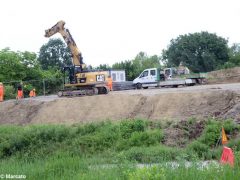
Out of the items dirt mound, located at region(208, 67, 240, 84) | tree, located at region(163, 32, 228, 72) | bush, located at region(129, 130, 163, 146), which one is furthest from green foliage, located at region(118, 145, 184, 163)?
tree, located at region(163, 32, 228, 72)

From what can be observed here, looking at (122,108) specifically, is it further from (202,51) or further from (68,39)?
(202,51)

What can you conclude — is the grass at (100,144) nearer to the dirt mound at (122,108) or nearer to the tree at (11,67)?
the dirt mound at (122,108)

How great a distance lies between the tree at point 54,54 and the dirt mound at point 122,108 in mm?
54427

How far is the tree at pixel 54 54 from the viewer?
288 feet

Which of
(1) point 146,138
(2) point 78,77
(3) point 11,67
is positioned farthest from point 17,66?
(1) point 146,138

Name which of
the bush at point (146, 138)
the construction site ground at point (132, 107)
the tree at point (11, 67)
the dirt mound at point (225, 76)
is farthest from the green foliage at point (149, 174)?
the tree at point (11, 67)

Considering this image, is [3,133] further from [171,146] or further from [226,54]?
[226,54]

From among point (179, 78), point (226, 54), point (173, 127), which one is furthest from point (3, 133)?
point (226, 54)

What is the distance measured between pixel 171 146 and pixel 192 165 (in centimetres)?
824

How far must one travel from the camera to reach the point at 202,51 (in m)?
75.9

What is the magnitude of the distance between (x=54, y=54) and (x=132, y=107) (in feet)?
209

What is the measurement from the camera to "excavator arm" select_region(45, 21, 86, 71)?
36.1 metres

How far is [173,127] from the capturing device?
18.8 meters

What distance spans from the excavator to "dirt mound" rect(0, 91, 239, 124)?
3585 millimetres
